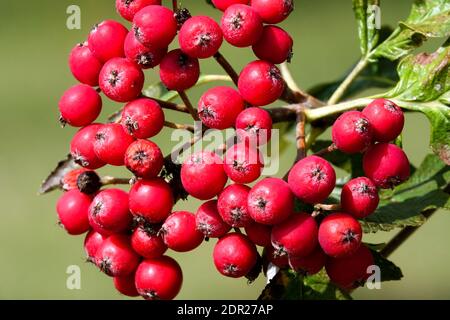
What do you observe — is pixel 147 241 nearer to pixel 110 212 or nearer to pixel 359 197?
pixel 110 212

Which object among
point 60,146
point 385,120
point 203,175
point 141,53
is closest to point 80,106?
point 141,53

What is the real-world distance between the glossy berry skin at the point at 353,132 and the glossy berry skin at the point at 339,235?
104mm

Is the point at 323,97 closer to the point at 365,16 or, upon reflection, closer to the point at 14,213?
the point at 365,16

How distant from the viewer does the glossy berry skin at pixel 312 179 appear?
3.39 ft

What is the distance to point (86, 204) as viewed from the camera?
49.5 inches

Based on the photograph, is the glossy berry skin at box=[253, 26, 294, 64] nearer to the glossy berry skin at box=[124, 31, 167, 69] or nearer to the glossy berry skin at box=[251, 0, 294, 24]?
the glossy berry skin at box=[251, 0, 294, 24]

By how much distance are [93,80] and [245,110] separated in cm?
31

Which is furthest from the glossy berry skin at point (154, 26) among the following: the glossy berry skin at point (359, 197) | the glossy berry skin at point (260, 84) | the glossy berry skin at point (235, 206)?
the glossy berry skin at point (359, 197)

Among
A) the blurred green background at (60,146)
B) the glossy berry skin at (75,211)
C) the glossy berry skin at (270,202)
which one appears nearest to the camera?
the glossy berry skin at (270,202)

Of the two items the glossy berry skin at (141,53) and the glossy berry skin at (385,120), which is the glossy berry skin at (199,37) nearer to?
the glossy berry skin at (141,53)

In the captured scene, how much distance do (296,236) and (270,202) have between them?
68mm

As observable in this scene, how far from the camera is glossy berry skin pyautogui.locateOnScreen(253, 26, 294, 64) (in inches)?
44.0

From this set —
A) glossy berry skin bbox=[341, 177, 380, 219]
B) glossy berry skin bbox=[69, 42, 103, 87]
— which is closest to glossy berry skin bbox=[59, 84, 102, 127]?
glossy berry skin bbox=[69, 42, 103, 87]
